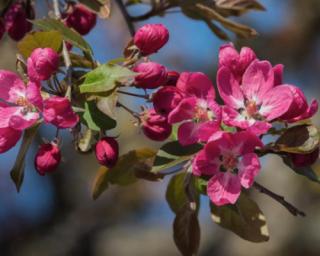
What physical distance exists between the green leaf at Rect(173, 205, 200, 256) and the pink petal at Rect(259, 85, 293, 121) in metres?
0.34

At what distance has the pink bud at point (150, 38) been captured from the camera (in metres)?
1.31

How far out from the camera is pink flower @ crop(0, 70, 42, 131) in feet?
3.92

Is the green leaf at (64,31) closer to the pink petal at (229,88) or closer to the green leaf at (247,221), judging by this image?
the pink petal at (229,88)

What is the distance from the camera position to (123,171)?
5.57 feet

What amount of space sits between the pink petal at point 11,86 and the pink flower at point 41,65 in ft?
0.16

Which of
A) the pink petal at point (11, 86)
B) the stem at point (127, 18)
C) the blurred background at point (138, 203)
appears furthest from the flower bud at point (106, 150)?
the blurred background at point (138, 203)

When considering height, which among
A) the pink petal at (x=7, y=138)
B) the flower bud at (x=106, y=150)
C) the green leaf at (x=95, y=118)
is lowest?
the flower bud at (x=106, y=150)

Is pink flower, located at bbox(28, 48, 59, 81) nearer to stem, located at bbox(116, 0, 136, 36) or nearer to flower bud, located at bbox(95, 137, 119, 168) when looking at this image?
flower bud, located at bbox(95, 137, 119, 168)

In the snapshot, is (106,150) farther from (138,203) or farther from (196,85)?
(138,203)

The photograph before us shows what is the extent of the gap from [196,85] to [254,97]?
0.09 metres

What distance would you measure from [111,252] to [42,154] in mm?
2882

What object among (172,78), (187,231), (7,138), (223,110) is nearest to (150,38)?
(172,78)

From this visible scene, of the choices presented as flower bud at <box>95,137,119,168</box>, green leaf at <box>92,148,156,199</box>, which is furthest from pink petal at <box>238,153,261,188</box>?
green leaf at <box>92,148,156,199</box>

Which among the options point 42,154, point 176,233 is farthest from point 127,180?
point 42,154
